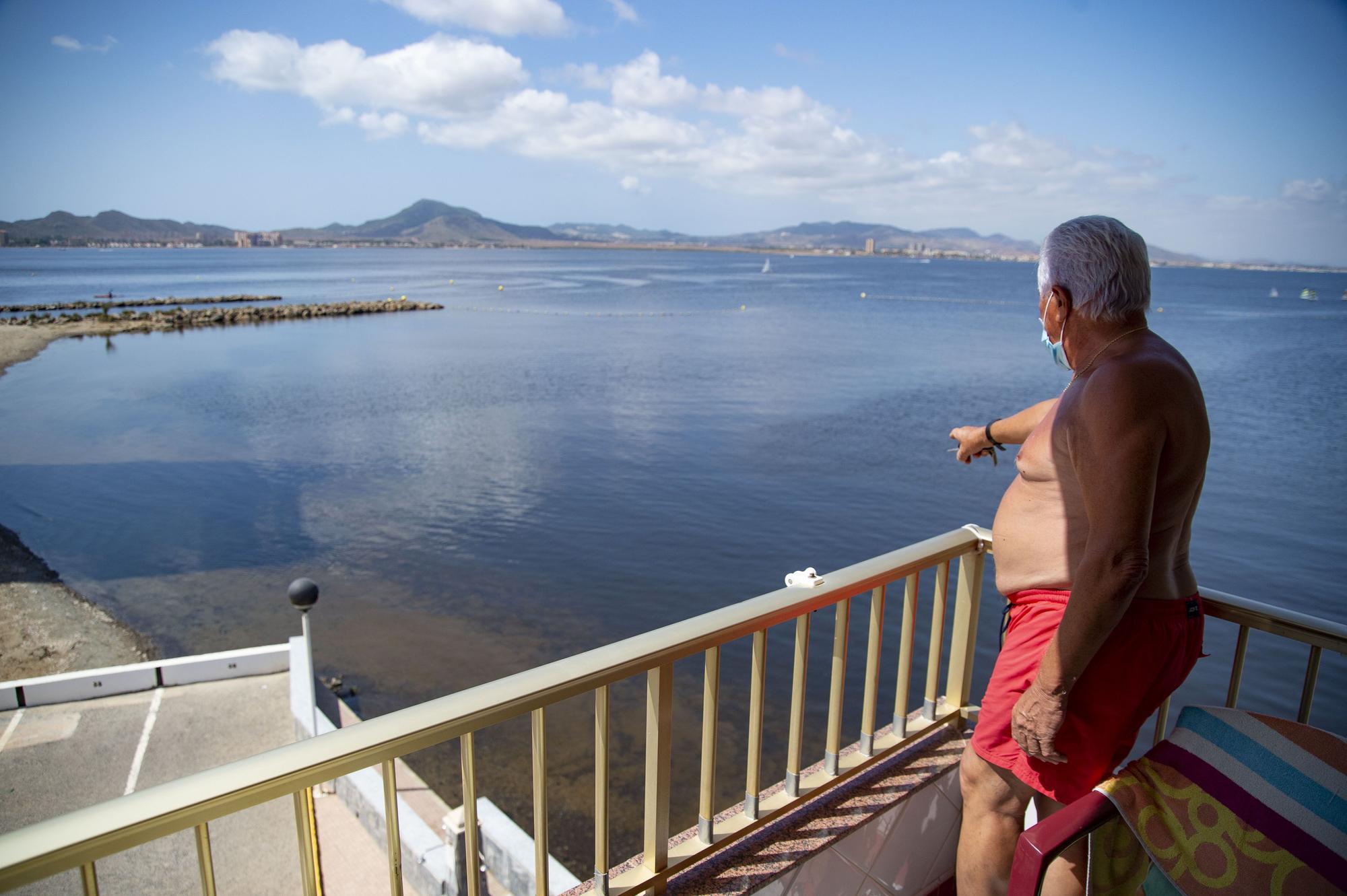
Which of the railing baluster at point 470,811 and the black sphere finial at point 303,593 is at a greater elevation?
the railing baluster at point 470,811

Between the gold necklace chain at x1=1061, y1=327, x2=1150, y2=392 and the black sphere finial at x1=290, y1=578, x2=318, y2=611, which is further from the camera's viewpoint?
the black sphere finial at x1=290, y1=578, x2=318, y2=611

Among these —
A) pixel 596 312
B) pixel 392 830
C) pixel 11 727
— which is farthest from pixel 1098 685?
pixel 596 312

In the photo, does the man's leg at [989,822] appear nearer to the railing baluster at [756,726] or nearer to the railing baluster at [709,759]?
the railing baluster at [756,726]

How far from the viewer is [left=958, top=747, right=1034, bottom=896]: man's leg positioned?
2076 mm

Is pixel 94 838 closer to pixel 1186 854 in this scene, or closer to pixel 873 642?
pixel 1186 854

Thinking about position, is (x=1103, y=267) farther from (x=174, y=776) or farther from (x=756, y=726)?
(x=174, y=776)

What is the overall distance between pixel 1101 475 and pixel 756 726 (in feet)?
3.88

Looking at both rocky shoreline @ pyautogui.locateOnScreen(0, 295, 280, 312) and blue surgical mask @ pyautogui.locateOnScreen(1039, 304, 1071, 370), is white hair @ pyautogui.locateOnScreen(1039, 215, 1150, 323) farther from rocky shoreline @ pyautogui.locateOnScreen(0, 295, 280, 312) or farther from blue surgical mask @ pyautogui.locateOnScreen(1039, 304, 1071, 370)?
rocky shoreline @ pyautogui.locateOnScreen(0, 295, 280, 312)

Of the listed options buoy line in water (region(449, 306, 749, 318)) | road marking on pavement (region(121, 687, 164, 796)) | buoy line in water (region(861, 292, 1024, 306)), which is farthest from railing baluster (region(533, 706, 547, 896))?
buoy line in water (region(861, 292, 1024, 306))

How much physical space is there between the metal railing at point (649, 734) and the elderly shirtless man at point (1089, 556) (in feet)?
1.45

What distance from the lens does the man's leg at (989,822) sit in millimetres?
2076

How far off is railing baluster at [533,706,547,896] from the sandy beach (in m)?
11.0

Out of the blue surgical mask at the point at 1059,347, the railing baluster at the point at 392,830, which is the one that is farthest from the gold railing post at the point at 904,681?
the railing baluster at the point at 392,830

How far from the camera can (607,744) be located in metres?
1.90
